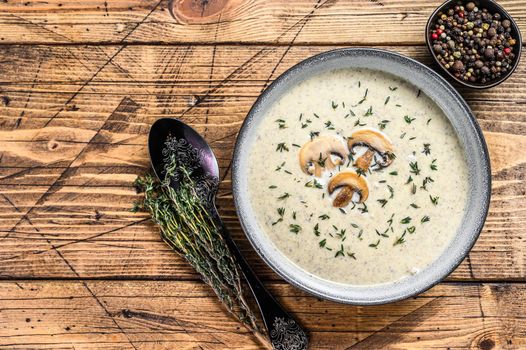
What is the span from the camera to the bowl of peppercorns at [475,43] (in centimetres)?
201

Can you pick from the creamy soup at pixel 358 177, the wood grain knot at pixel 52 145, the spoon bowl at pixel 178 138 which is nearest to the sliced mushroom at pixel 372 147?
the creamy soup at pixel 358 177

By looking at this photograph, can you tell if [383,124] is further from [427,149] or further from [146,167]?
[146,167]

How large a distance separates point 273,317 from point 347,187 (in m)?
0.54

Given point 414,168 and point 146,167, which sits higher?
point 146,167

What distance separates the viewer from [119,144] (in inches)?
84.7

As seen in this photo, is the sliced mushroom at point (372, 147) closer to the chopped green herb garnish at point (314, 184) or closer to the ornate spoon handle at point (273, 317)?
the chopped green herb garnish at point (314, 184)

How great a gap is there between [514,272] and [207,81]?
4.21 feet

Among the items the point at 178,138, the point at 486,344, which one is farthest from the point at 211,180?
the point at 486,344

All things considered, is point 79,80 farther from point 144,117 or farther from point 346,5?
point 346,5

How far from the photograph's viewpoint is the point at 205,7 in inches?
85.4

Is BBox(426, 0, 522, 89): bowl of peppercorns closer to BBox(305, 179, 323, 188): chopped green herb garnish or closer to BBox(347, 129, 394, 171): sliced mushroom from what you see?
BBox(347, 129, 394, 171): sliced mushroom

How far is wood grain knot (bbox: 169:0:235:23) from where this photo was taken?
7.11 ft

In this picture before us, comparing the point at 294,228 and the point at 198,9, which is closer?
the point at 294,228

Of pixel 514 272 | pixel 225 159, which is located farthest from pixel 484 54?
pixel 225 159
